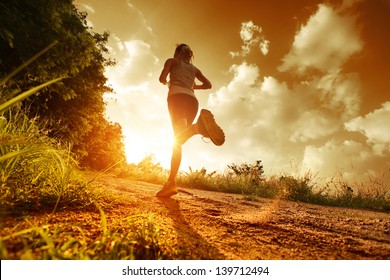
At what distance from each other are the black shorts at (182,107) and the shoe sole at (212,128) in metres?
0.33

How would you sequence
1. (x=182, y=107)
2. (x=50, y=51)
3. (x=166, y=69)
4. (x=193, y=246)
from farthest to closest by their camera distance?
(x=50, y=51)
(x=166, y=69)
(x=182, y=107)
(x=193, y=246)

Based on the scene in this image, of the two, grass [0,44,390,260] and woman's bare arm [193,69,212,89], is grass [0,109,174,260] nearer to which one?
grass [0,44,390,260]

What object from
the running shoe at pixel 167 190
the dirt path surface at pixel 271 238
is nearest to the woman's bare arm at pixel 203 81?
the running shoe at pixel 167 190

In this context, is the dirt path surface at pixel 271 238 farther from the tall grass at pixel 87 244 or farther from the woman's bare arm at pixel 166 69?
the woman's bare arm at pixel 166 69

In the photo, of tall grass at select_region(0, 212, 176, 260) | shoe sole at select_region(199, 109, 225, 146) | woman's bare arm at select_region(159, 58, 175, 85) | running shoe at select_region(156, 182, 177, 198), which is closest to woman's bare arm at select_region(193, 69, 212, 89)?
woman's bare arm at select_region(159, 58, 175, 85)

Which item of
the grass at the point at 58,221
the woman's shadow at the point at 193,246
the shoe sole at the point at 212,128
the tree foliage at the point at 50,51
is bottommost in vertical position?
the woman's shadow at the point at 193,246

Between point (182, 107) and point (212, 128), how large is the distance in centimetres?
53

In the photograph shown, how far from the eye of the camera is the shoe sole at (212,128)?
304 centimetres


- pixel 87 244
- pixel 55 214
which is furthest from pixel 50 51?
pixel 87 244

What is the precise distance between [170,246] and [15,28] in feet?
19.0

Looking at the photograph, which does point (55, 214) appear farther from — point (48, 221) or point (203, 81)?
point (203, 81)

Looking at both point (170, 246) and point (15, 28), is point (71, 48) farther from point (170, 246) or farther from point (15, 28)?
point (170, 246)

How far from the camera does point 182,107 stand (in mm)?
3379

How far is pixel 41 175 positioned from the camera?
2.02m
